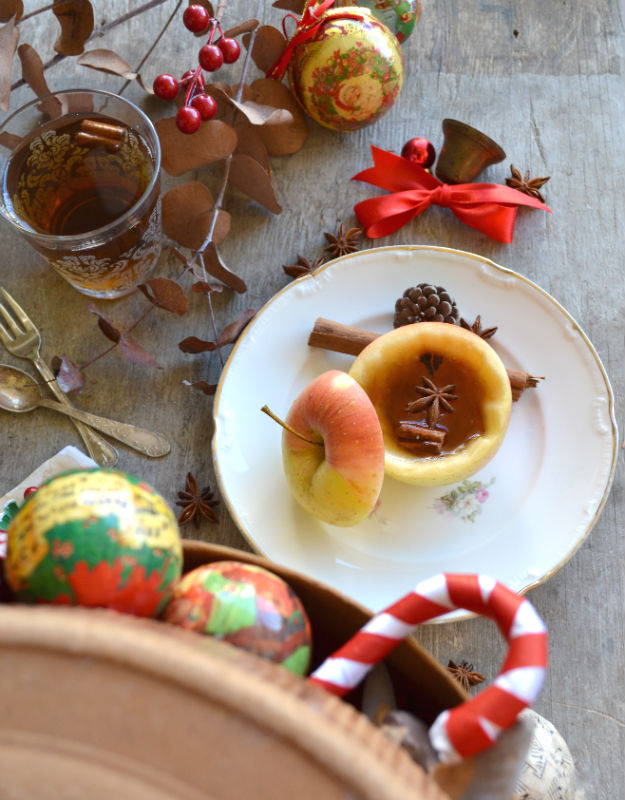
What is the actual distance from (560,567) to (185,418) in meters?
0.62

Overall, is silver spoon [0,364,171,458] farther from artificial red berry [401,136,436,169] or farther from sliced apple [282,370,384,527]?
artificial red berry [401,136,436,169]

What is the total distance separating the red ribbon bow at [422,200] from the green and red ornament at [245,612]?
2.52ft

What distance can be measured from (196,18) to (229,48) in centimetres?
7

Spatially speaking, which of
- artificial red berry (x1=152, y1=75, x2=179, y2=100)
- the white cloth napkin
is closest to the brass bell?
artificial red berry (x1=152, y1=75, x2=179, y2=100)

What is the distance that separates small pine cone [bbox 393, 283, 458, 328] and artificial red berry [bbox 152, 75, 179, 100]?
501 mm

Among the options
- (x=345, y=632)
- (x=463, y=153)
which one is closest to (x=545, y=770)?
(x=345, y=632)

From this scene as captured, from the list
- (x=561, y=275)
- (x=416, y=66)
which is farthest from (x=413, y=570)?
(x=416, y=66)

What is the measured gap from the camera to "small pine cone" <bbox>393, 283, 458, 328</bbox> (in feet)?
3.60

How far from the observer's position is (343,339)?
1.12m

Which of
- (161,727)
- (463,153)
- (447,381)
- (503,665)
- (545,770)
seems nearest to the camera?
(161,727)

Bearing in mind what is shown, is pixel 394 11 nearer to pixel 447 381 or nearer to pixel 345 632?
pixel 447 381

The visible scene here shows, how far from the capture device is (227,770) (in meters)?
0.46

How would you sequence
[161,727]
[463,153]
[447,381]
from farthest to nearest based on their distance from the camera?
[463,153], [447,381], [161,727]

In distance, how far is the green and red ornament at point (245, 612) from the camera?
1.88 feet
